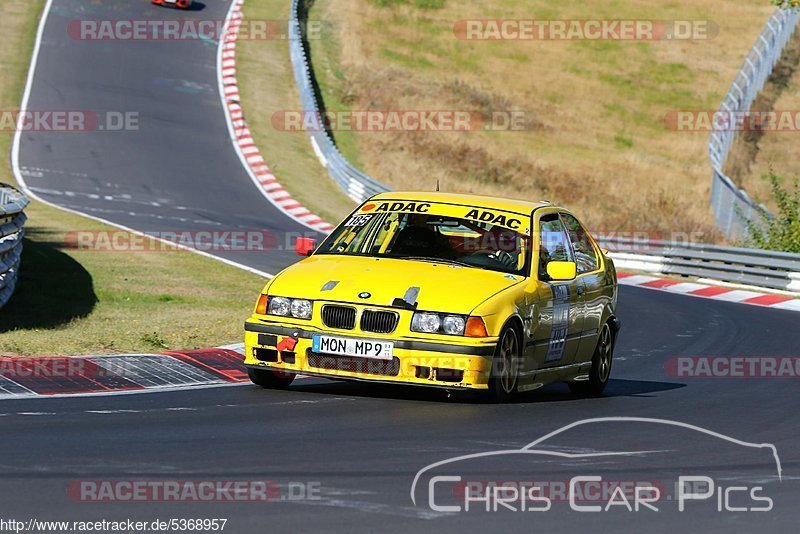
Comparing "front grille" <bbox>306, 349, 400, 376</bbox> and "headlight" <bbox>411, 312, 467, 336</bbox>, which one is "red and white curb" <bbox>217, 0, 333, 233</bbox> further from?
"headlight" <bbox>411, 312, 467, 336</bbox>

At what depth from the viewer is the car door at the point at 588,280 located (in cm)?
1136

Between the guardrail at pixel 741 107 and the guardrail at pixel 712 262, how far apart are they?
11.1 feet

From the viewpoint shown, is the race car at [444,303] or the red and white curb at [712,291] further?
the red and white curb at [712,291]

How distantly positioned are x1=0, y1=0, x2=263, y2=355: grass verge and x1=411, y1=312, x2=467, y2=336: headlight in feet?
11.6

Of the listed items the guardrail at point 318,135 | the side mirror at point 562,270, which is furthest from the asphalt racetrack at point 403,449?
the guardrail at point 318,135

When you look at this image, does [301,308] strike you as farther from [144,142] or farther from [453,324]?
[144,142]

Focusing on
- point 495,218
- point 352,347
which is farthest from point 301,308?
point 495,218

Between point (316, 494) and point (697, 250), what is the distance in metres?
21.3

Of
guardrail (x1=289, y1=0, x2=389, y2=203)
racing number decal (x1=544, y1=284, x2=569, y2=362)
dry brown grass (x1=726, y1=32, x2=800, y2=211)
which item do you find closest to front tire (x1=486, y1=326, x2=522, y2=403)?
racing number decal (x1=544, y1=284, x2=569, y2=362)

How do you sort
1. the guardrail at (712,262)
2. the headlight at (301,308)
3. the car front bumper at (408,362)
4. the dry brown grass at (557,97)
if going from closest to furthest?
1. the car front bumper at (408,362)
2. the headlight at (301,308)
3. the guardrail at (712,262)
4. the dry brown grass at (557,97)

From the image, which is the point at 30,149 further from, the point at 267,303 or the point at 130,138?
the point at 267,303

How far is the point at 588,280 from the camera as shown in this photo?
37.6 ft

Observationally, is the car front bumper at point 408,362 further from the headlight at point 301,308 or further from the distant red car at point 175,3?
the distant red car at point 175,3

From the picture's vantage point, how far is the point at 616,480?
722 centimetres
